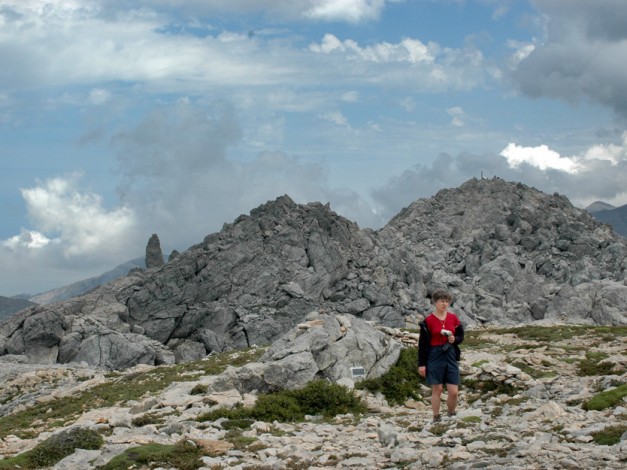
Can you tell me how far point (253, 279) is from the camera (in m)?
96.1

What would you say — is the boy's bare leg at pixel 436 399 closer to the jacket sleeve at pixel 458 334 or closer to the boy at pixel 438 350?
the boy at pixel 438 350

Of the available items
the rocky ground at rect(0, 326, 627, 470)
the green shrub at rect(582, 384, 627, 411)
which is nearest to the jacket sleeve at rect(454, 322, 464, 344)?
the rocky ground at rect(0, 326, 627, 470)

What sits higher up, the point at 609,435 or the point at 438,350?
the point at 438,350

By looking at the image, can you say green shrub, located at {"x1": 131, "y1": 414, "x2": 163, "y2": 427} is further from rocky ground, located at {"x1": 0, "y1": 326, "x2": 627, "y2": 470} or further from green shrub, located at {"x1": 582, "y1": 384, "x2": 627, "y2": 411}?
green shrub, located at {"x1": 582, "y1": 384, "x2": 627, "y2": 411}

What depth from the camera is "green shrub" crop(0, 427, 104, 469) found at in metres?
16.6

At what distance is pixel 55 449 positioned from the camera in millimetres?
17109

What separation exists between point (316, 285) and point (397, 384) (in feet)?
231

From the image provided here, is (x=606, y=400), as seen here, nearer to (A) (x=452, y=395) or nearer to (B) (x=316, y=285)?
(A) (x=452, y=395)

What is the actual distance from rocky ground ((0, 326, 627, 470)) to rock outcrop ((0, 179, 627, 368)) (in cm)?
4885

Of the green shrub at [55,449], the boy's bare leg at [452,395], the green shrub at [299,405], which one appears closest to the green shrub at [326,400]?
the green shrub at [299,405]

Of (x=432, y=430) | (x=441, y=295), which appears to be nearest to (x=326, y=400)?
(x=432, y=430)

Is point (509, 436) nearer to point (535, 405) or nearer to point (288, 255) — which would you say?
point (535, 405)

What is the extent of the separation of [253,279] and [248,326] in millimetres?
10646

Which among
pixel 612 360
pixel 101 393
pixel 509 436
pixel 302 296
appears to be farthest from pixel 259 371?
pixel 302 296
